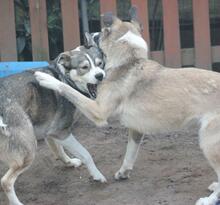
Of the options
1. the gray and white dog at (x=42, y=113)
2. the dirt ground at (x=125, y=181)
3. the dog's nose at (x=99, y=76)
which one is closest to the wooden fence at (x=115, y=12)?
the dirt ground at (x=125, y=181)

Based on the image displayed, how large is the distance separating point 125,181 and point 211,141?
1.05 meters

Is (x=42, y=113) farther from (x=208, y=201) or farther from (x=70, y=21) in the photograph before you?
(x=70, y=21)

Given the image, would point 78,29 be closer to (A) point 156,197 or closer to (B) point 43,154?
(B) point 43,154

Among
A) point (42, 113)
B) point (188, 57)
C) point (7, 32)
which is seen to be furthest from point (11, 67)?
point (188, 57)

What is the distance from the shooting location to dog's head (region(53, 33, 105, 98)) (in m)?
5.62

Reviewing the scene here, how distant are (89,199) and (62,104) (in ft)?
2.82

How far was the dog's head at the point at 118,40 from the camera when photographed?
5293 mm

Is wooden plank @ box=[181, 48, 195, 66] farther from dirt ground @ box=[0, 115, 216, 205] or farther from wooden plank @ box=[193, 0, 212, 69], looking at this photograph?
dirt ground @ box=[0, 115, 216, 205]

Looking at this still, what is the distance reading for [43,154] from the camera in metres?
6.38

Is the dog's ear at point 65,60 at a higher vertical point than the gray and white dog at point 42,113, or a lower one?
higher

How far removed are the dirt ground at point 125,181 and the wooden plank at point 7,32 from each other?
146 centimetres

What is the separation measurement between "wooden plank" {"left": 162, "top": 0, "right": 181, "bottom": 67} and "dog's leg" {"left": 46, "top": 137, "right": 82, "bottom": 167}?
2276mm

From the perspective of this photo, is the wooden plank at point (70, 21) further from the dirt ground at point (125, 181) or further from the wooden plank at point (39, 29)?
the dirt ground at point (125, 181)

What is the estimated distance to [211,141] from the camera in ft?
15.8
